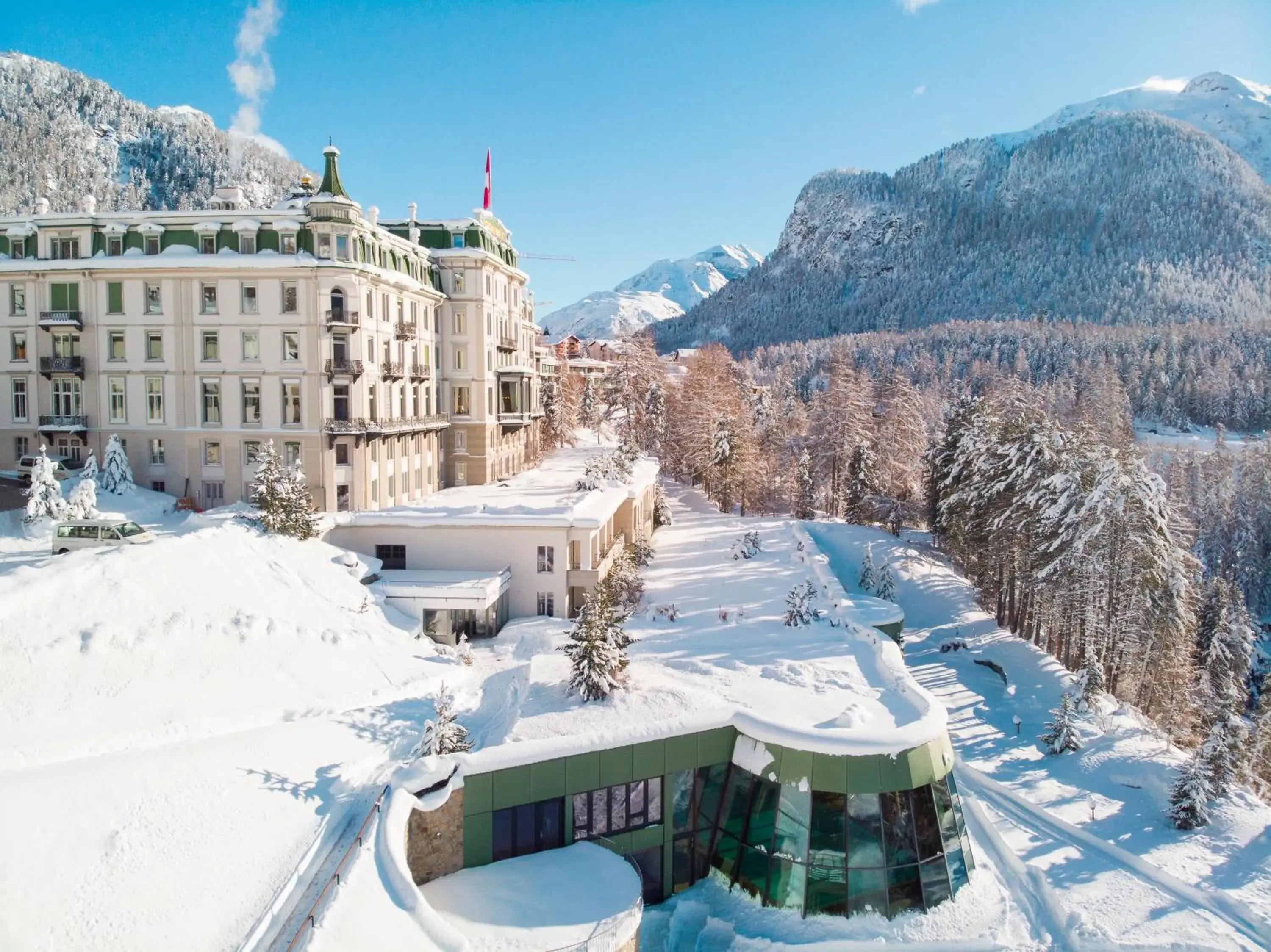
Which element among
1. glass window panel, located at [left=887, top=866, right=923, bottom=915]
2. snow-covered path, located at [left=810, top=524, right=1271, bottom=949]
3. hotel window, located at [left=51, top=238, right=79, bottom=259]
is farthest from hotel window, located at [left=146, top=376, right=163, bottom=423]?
snow-covered path, located at [left=810, top=524, right=1271, bottom=949]

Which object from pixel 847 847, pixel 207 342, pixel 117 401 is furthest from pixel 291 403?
Result: pixel 847 847

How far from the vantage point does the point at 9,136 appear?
15288 cm

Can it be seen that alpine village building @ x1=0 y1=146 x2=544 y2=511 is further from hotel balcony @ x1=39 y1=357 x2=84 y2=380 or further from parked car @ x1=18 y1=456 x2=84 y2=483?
parked car @ x1=18 y1=456 x2=84 y2=483

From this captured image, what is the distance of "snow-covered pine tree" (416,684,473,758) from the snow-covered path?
517 inches

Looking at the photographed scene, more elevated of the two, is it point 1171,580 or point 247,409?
point 247,409

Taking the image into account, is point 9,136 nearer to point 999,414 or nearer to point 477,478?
point 477,478

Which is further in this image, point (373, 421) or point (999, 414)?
point (999, 414)

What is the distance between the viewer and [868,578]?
4459cm

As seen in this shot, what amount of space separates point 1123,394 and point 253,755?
121356 millimetres

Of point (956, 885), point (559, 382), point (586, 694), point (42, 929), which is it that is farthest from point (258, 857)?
point (559, 382)

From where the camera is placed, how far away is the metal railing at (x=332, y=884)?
1206 cm

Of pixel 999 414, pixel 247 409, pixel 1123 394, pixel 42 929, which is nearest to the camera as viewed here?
pixel 42 929

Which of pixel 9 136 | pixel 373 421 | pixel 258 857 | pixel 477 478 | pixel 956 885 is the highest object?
pixel 9 136

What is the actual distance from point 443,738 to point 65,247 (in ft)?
99.5
